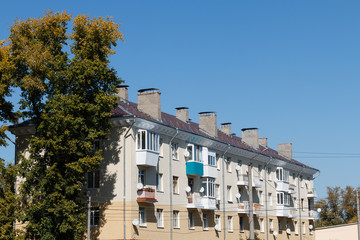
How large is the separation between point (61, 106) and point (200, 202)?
16.2m

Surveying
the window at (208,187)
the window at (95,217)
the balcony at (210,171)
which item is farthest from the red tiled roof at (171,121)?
the window at (95,217)

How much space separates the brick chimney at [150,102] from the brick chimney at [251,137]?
834 inches

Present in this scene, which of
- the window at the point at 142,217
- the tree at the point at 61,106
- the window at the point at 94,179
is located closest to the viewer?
the tree at the point at 61,106

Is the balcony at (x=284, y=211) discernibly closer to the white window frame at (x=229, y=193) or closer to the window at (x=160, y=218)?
the white window frame at (x=229, y=193)

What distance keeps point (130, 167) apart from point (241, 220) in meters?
20.0

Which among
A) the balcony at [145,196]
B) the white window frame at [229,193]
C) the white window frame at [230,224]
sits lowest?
the white window frame at [230,224]

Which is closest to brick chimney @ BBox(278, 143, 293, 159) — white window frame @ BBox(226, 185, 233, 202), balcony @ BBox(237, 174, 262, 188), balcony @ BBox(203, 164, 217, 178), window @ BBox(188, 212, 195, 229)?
balcony @ BBox(237, 174, 262, 188)

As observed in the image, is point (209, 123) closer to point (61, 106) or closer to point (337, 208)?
point (61, 106)

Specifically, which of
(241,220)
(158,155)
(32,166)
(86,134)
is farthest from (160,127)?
(241,220)

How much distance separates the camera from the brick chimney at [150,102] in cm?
4989

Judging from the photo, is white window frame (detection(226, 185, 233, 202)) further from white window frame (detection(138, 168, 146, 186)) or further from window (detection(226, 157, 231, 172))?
white window frame (detection(138, 168, 146, 186))

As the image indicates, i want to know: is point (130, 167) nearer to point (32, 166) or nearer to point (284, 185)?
point (32, 166)

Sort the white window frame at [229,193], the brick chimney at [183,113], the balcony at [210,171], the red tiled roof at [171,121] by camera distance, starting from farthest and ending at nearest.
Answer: the brick chimney at [183,113]
the white window frame at [229,193]
the balcony at [210,171]
the red tiled roof at [171,121]

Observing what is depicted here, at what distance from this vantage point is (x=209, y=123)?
195 ft
